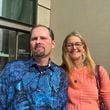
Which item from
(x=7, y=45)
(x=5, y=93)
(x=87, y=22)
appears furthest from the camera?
(x=87, y=22)

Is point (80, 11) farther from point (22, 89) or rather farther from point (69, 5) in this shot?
point (22, 89)

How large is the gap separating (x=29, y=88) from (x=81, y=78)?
0.68m

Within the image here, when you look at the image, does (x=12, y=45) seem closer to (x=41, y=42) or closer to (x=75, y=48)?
(x=75, y=48)

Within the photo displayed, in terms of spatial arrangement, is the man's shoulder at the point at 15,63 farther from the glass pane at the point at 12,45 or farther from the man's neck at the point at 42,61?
the glass pane at the point at 12,45

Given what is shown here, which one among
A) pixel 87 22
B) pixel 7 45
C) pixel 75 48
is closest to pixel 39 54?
pixel 75 48

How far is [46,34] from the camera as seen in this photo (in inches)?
146

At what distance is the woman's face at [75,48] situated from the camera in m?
4.05

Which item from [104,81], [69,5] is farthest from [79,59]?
[69,5]

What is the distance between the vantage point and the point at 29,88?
11.7 ft

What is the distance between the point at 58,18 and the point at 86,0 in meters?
0.64

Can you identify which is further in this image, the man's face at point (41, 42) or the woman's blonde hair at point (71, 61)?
the woman's blonde hair at point (71, 61)

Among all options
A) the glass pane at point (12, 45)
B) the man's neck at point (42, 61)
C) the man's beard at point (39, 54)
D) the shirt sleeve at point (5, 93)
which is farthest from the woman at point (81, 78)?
the glass pane at point (12, 45)

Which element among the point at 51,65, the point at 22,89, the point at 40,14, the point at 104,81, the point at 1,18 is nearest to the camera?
the point at 22,89

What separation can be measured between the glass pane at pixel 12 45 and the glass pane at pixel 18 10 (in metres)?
0.25
